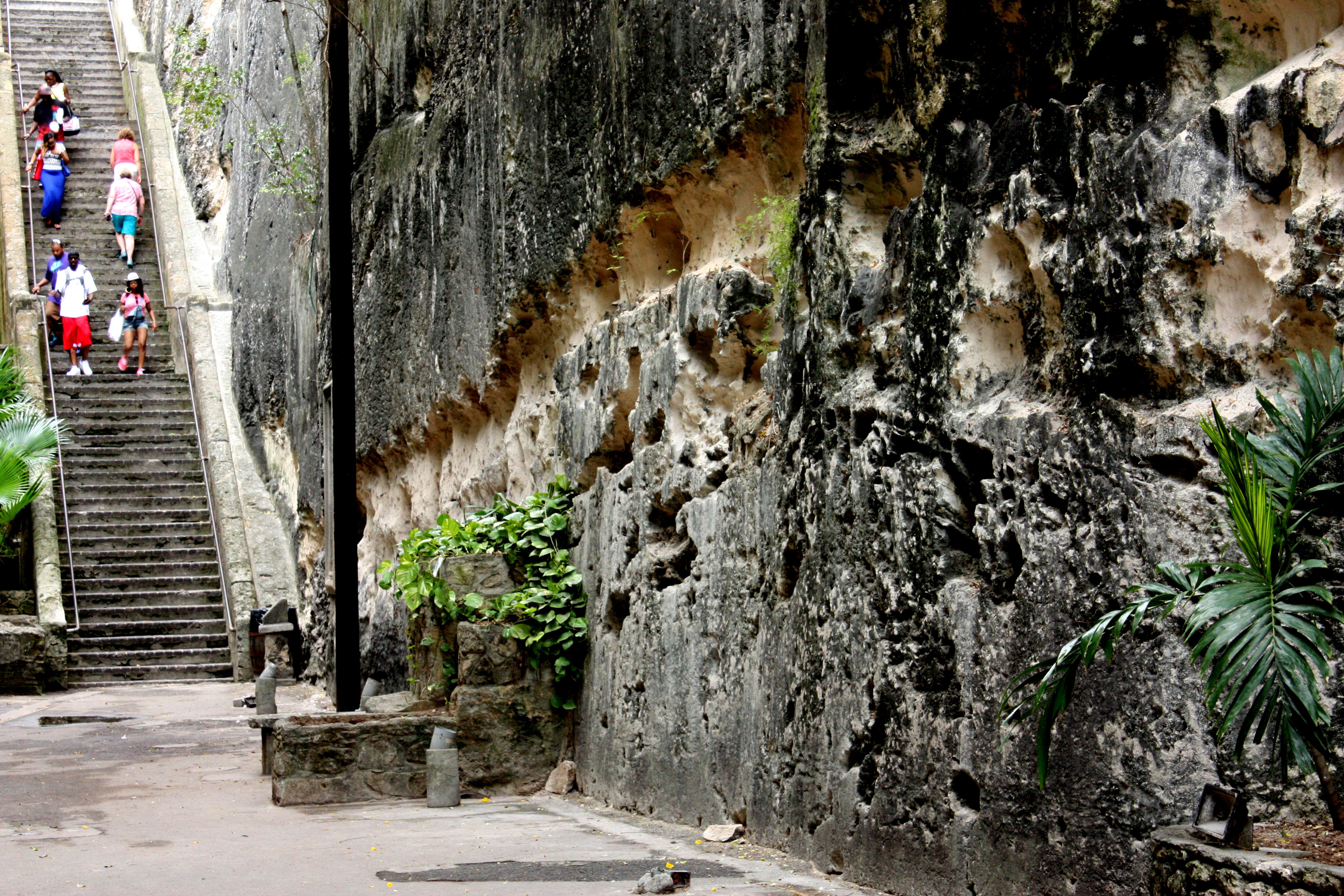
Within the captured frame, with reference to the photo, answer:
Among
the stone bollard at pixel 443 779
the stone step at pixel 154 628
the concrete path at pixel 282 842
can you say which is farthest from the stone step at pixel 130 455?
the stone bollard at pixel 443 779

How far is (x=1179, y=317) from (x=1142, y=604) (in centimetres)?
95

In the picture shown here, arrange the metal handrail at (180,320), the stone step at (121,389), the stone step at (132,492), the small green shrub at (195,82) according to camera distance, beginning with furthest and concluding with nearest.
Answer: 1. the stone step at (121,389)
2. the stone step at (132,492)
3. the small green shrub at (195,82)
4. the metal handrail at (180,320)

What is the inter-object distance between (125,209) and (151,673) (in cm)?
940

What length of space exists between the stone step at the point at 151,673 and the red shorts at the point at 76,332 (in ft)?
19.3

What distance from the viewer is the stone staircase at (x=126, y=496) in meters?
15.0

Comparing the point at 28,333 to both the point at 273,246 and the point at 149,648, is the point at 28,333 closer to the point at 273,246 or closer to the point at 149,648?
the point at 273,246

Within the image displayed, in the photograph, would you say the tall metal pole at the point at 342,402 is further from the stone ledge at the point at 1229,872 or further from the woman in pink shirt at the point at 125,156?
the woman in pink shirt at the point at 125,156

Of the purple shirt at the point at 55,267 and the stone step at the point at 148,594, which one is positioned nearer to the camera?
the stone step at the point at 148,594

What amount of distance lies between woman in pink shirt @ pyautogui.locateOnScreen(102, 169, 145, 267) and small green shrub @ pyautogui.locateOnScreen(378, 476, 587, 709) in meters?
15.0

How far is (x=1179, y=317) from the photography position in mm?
3688

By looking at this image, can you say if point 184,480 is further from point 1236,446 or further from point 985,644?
point 1236,446

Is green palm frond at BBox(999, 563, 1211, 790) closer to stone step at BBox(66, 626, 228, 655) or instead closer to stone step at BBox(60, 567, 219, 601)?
stone step at BBox(66, 626, 228, 655)

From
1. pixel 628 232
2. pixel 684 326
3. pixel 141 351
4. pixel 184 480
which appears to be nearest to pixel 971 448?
pixel 684 326

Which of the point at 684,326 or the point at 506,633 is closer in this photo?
the point at 684,326
